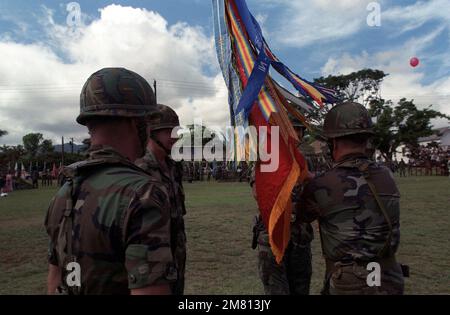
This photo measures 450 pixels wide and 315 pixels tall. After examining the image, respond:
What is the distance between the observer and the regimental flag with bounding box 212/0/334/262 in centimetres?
284

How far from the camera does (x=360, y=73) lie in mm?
45344

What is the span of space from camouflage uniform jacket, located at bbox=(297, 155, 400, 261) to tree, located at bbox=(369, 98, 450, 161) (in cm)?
4353

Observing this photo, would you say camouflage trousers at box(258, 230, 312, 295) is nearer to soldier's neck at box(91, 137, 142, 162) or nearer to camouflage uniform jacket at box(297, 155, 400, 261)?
camouflage uniform jacket at box(297, 155, 400, 261)

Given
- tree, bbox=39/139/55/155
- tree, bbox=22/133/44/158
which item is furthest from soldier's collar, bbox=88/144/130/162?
tree, bbox=22/133/44/158

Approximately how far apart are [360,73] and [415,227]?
39515 mm

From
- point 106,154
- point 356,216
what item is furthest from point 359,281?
point 106,154

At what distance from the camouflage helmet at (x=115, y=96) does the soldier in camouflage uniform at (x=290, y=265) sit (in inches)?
71.0

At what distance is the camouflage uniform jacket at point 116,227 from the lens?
4.85 ft

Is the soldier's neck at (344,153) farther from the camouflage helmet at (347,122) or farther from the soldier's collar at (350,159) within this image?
the camouflage helmet at (347,122)

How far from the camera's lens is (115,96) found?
179 centimetres
